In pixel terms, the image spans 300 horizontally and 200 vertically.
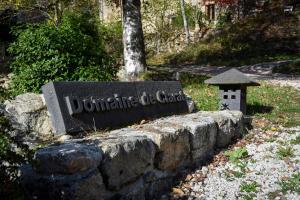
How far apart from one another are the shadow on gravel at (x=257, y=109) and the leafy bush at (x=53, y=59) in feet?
9.99

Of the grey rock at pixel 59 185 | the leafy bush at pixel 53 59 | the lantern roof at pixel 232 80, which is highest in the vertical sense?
the leafy bush at pixel 53 59

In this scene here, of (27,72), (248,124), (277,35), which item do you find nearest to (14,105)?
(27,72)

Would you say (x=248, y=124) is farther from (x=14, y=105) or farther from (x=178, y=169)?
(x=14, y=105)

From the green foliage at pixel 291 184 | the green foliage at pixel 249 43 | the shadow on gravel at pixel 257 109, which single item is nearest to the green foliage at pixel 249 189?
the green foliage at pixel 291 184

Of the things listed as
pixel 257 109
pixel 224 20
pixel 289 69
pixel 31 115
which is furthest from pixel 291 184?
pixel 224 20

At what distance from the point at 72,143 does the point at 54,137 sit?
1.01m

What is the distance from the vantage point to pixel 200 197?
5656mm

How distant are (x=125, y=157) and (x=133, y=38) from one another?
8.90 metres

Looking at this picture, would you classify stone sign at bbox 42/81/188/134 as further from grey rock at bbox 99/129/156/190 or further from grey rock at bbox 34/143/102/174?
grey rock at bbox 34/143/102/174

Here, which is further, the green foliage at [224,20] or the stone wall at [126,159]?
the green foliage at [224,20]

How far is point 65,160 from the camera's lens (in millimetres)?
4309

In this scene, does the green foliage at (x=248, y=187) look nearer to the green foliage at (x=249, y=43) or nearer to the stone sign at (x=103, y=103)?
the stone sign at (x=103, y=103)

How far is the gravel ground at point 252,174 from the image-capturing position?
5.76m

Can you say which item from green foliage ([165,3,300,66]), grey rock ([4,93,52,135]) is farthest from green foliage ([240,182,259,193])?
green foliage ([165,3,300,66])
